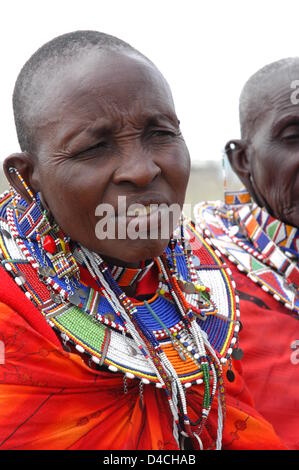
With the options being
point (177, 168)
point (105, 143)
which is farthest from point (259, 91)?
point (105, 143)

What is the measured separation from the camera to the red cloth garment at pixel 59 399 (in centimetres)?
150

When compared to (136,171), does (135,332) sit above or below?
below

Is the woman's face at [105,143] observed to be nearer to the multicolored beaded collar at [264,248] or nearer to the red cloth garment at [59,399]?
the red cloth garment at [59,399]

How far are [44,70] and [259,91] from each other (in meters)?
1.54

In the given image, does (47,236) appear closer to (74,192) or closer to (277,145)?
(74,192)

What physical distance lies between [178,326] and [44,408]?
53 cm

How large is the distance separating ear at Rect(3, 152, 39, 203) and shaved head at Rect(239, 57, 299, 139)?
1.52 metres

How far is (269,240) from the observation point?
280cm

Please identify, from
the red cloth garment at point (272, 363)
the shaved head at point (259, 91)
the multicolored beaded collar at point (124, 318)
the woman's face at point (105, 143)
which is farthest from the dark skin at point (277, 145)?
the woman's face at point (105, 143)

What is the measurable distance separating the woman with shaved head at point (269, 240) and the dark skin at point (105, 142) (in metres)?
1.12

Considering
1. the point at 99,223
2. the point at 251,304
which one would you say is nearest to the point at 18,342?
the point at 99,223

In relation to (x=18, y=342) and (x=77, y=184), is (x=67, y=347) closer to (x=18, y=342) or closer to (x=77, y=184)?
(x=18, y=342)
